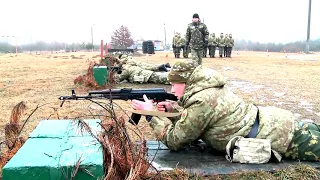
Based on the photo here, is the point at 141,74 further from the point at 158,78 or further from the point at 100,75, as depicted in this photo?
the point at 100,75

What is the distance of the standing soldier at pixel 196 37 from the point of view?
43.8 feet

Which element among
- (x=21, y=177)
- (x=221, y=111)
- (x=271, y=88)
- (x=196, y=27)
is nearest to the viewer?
(x=21, y=177)

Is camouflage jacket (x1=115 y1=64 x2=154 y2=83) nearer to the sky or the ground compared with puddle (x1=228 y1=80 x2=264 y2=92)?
nearer to the sky

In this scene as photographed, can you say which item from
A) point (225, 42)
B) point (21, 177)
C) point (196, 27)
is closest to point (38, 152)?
point (21, 177)

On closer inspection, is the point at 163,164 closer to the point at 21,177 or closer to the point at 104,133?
the point at 104,133

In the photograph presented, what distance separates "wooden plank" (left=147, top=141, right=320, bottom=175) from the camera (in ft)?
10.7

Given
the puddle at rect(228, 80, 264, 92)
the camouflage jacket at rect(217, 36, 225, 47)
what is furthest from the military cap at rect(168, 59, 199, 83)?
the camouflage jacket at rect(217, 36, 225, 47)

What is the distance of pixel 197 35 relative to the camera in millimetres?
13664

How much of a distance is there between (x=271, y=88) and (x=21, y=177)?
8.33 metres

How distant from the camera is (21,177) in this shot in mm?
2121

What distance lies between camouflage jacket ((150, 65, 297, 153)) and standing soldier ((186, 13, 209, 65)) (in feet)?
31.7

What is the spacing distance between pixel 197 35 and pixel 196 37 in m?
0.10

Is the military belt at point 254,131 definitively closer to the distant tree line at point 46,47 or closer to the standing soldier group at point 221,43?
the standing soldier group at point 221,43

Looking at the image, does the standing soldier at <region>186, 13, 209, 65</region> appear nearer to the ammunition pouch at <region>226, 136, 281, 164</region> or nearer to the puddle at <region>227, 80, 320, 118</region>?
the puddle at <region>227, 80, 320, 118</region>
